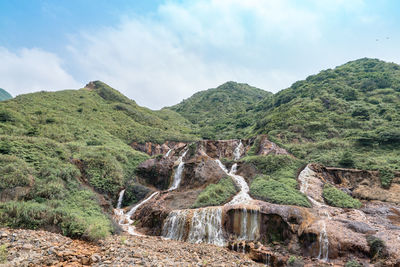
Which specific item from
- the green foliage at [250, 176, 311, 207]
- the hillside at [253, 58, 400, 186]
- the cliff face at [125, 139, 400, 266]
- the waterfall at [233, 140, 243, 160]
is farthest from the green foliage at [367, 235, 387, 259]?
the waterfall at [233, 140, 243, 160]

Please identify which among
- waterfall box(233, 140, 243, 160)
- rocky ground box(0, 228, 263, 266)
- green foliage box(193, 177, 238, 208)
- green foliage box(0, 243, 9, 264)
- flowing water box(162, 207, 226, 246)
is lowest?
flowing water box(162, 207, 226, 246)

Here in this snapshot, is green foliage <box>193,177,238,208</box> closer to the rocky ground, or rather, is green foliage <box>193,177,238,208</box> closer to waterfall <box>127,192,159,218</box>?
waterfall <box>127,192,159,218</box>

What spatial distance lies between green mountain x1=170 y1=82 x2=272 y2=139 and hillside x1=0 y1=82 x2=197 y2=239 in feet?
59.3

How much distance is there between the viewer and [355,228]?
12.6 meters

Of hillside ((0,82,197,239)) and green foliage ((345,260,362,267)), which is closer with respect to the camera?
green foliage ((345,260,362,267))

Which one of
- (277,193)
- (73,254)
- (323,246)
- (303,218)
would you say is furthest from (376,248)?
(73,254)

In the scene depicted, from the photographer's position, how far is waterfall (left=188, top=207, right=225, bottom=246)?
14.4 metres

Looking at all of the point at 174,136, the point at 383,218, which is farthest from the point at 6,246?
the point at 174,136

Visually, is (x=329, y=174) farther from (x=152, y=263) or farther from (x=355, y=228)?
(x=152, y=263)

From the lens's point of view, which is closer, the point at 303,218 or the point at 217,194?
the point at 303,218

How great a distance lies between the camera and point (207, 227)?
14.8 m

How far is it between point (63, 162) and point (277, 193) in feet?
61.6

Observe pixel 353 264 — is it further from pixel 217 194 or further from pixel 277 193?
pixel 217 194

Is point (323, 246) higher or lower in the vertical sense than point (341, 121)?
lower
